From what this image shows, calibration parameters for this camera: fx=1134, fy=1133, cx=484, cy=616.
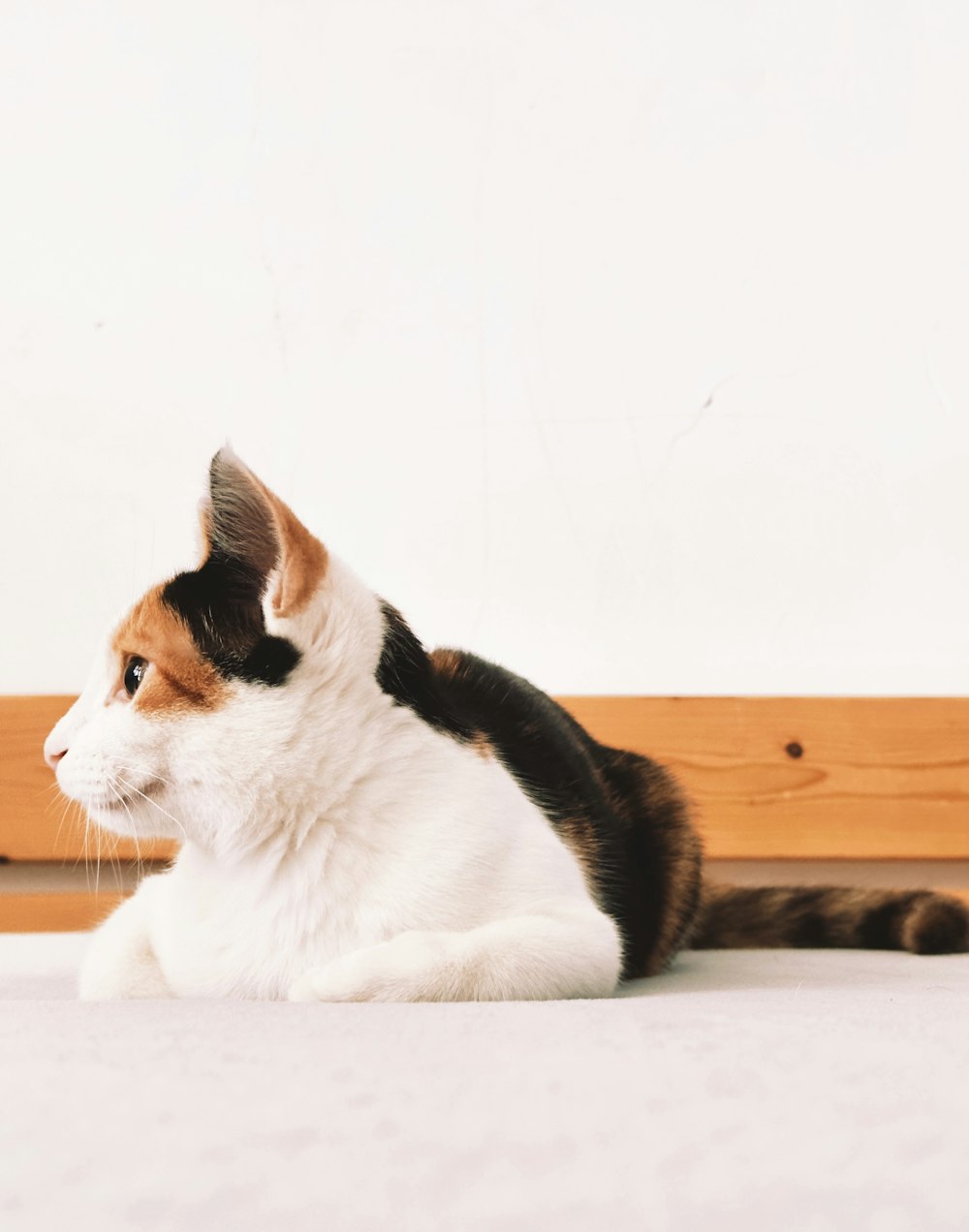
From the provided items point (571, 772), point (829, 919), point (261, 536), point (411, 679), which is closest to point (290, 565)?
point (261, 536)

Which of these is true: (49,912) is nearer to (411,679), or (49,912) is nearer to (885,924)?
(411,679)

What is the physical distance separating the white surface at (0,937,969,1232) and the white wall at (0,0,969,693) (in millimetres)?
1034

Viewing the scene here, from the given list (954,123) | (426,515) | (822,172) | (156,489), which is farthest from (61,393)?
(954,123)

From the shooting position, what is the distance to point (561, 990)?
2.33 ft

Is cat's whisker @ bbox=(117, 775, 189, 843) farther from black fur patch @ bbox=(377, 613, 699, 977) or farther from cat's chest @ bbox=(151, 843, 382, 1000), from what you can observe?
black fur patch @ bbox=(377, 613, 699, 977)

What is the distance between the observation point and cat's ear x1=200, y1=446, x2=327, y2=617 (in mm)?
747

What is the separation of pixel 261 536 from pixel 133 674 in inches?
5.3

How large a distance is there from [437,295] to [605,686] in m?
0.58

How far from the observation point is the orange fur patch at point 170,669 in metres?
0.75

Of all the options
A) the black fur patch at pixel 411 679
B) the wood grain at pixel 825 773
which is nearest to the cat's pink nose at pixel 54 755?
the black fur patch at pixel 411 679

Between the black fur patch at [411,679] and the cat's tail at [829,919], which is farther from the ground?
the black fur patch at [411,679]

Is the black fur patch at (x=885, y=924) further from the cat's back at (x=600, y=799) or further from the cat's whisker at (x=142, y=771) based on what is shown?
the cat's whisker at (x=142, y=771)

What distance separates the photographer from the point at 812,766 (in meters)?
1.49

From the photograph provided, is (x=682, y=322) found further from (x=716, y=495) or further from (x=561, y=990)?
(x=561, y=990)
